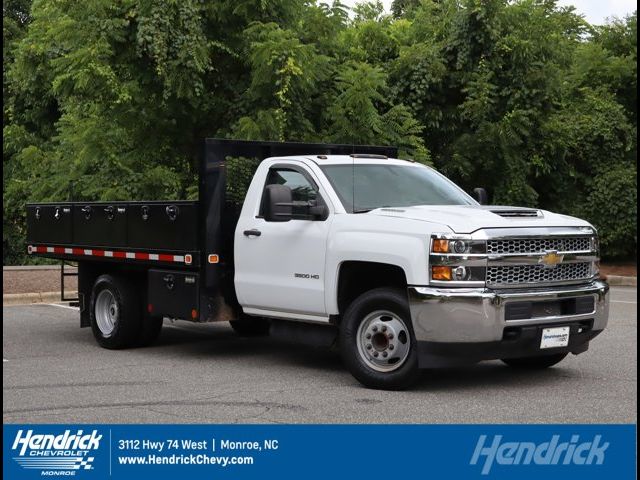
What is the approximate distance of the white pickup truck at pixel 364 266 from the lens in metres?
8.62

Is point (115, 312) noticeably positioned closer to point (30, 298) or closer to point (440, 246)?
point (440, 246)

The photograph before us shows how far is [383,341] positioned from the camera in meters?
9.06

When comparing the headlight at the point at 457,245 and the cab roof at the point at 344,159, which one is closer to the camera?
the headlight at the point at 457,245

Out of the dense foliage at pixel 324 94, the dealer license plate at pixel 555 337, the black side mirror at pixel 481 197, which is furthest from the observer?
the dense foliage at pixel 324 94

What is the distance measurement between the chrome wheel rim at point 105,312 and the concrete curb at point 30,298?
504cm

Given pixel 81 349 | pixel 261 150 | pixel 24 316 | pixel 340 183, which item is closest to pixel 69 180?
pixel 24 316

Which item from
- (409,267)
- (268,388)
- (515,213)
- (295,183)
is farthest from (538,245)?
(268,388)

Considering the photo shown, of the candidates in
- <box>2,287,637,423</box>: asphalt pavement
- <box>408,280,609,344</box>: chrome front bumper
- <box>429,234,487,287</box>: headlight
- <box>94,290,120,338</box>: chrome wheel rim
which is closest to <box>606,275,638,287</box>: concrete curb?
<box>2,287,637,423</box>: asphalt pavement

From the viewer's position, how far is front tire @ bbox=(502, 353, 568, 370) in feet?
32.6

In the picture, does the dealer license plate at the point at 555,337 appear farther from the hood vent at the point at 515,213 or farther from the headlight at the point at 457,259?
the hood vent at the point at 515,213

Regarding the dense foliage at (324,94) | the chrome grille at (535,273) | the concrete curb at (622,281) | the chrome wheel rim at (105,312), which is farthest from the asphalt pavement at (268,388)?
the concrete curb at (622,281)

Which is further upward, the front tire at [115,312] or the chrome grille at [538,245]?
the chrome grille at [538,245]

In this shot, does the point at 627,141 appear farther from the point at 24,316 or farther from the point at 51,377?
the point at 51,377

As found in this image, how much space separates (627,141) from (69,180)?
521 inches
